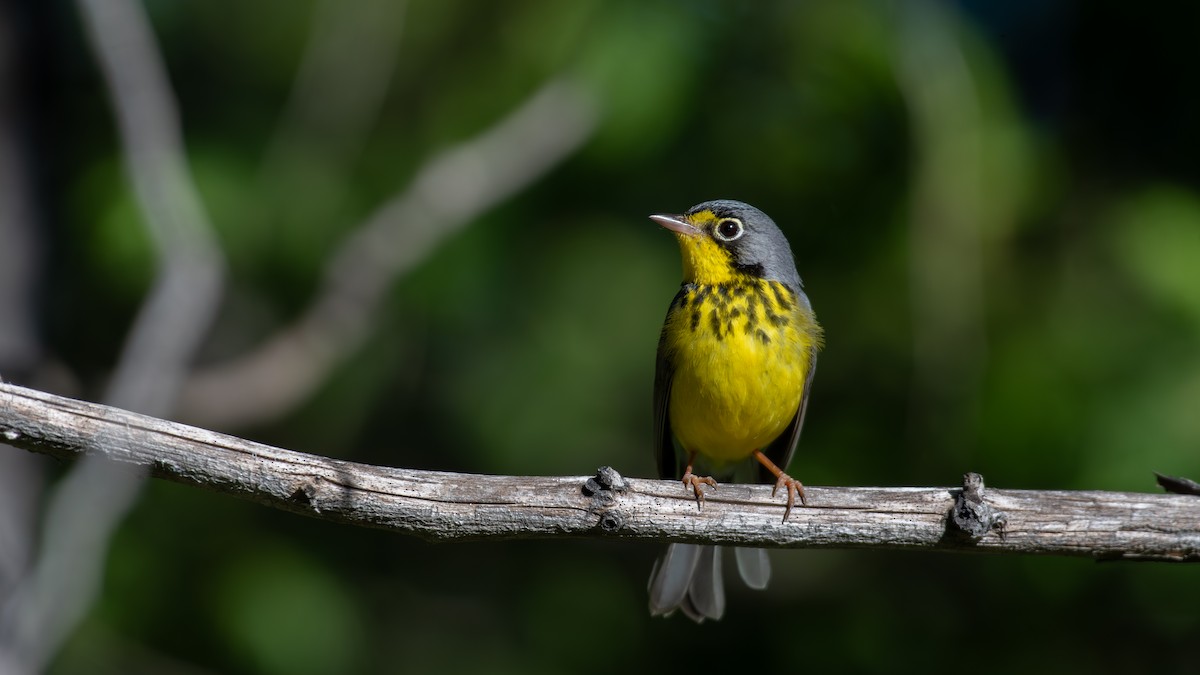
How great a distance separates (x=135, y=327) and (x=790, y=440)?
3.17 m

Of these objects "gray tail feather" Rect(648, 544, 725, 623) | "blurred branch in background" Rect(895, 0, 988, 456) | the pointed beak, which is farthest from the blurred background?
"gray tail feather" Rect(648, 544, 725, 623)

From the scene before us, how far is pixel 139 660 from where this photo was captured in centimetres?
649

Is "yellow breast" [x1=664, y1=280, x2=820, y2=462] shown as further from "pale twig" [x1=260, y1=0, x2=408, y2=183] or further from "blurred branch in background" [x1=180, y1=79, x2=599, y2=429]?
"pale twig" [x1=260, y1=0, x2=408, y2=183]

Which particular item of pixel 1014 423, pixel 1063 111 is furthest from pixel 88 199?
pixel 1063 111

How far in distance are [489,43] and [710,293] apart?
2343 mm

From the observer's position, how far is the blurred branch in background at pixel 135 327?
4.95m

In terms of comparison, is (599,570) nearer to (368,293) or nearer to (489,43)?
(368,293)

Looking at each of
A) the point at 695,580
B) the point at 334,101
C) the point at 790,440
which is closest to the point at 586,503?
the point at 695,580

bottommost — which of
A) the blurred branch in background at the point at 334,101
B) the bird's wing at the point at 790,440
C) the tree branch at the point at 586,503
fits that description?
the tree branch at the point at 586,503

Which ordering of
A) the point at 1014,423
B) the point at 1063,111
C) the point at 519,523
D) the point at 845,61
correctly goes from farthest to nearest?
the point at 1063,111
the point at 845,61
the point at 1014,423
the point at 519,523

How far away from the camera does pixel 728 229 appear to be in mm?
5688

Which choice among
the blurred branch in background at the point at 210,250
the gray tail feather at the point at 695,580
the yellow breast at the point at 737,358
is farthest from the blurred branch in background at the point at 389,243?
the gray tail feather at the point at 695,580

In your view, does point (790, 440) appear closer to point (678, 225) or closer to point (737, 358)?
point (737, 358)

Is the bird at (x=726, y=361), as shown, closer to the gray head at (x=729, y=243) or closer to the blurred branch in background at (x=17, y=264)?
the gray head at (x=729, y=243)
